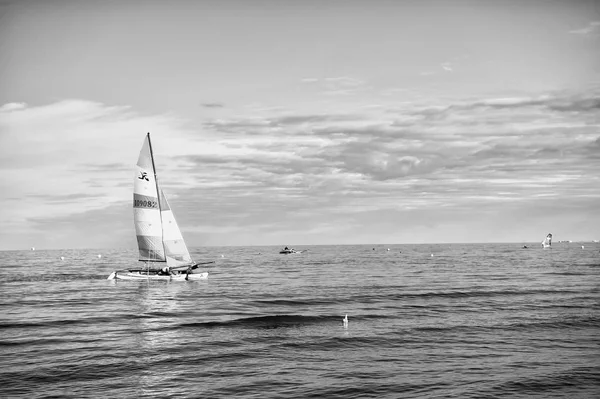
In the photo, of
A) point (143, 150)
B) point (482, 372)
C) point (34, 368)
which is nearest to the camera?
point (482, 372)

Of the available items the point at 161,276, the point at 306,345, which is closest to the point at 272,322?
the point at 306,345

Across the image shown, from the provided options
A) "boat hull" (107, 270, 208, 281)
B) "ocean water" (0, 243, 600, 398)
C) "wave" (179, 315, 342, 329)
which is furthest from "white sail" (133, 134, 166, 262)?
"wave" (179, 315, 342, 329)

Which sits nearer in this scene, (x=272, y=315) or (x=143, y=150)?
(x=272, y=315)

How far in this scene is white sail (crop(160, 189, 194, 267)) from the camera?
82.0 metres

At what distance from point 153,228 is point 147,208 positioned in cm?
340

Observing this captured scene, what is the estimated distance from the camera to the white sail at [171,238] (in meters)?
82.0

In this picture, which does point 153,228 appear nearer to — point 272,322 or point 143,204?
point 143,204

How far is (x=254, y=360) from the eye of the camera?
108 ft

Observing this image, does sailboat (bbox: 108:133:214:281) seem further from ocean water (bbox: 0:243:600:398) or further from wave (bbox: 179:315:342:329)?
wave (bbox: 179:315:342:329)

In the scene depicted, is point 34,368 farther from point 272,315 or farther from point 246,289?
point 246,289

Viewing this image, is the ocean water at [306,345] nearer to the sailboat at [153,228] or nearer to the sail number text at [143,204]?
the sailboat at [153,228]

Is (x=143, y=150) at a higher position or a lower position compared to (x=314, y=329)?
higher

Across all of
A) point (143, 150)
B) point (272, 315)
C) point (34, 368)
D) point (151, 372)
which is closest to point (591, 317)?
point (272, 315)

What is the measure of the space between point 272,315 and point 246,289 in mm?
28198
